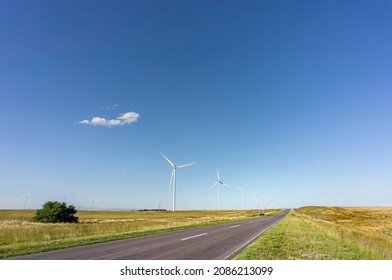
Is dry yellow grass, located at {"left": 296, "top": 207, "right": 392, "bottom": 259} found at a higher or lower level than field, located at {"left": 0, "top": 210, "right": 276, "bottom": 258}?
lower

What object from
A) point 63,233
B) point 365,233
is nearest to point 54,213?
point 63,233

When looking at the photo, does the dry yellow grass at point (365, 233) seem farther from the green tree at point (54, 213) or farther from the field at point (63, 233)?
the green tree at point (54, 213)

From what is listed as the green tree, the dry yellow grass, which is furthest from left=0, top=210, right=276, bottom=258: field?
the dry yellow grass

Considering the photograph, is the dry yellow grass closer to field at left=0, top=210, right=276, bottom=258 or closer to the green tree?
field at left=0, top=210, right=276, bottom=258

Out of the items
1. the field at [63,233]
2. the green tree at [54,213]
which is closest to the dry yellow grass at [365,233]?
the field at [63,233]

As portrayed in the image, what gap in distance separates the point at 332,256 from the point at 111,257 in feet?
29.0

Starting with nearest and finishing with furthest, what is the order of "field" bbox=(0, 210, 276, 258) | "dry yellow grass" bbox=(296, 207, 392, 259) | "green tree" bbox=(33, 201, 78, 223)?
"field" bbox=(0, 210, 276, 258)
"dry yellow grass" bbox=(296, 207, 392, 259)
"green tree" bbox=(33, 201, 78, 223)

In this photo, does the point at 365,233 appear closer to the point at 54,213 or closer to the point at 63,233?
the point at 63,233

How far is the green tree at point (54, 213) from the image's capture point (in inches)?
2003

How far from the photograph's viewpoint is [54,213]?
51.1 metres

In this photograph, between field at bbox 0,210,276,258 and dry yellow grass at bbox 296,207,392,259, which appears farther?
dry yellow grass at bbox 296,207,392,259

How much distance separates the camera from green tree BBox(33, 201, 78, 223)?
50.9m
